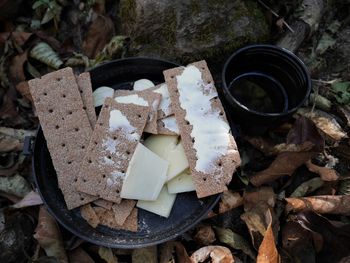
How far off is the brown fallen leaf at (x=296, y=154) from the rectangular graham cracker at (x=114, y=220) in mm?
457

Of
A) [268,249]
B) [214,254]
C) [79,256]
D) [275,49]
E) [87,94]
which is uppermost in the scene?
[275,49]

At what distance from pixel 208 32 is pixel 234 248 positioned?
0.82 metres

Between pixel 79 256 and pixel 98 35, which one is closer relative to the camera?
pixel 79 256

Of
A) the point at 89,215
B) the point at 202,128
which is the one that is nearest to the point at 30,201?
the point at 89,215

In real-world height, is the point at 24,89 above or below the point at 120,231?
above

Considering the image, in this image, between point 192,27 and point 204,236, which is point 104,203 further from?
point 192,27

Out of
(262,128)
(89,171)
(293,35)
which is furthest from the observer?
(293,35)

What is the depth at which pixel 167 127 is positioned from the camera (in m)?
Answer: 1.54

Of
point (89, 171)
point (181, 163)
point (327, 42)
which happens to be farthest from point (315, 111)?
point (89, 171)

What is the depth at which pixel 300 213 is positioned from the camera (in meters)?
1.50

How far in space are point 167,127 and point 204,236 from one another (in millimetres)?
411

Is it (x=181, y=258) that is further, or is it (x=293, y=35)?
(x=293, y=35)

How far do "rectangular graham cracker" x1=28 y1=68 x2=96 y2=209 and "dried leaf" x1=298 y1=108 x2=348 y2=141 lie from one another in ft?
2.79

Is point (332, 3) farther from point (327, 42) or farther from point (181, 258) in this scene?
point (181, 258)
